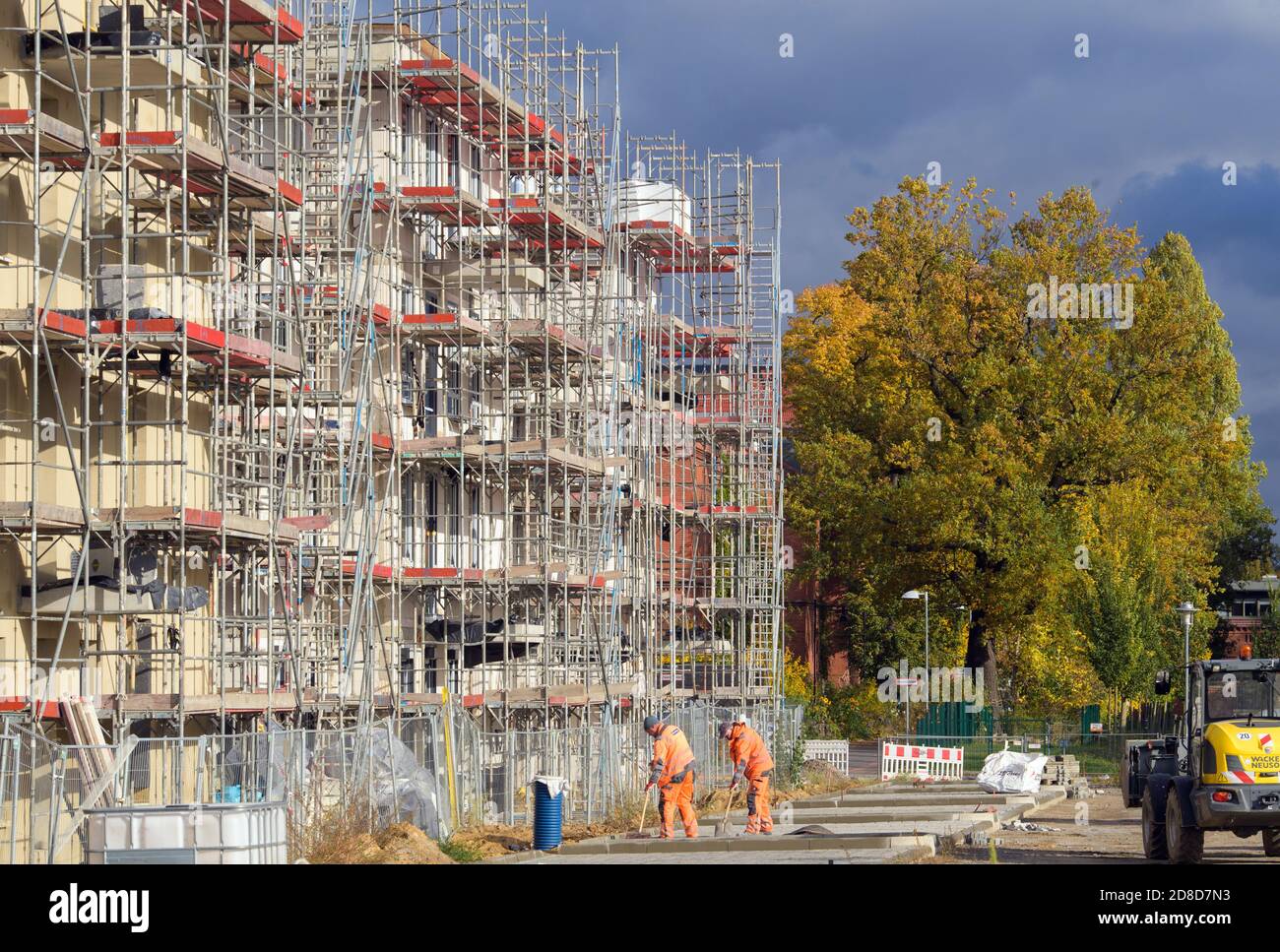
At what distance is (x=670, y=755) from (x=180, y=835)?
30.3 ft

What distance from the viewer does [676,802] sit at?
26.2 m

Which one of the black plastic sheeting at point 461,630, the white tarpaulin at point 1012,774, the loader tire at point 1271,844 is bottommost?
the white tarpaulin at point 1012,774

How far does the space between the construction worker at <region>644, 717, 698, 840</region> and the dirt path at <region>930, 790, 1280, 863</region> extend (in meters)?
3.36

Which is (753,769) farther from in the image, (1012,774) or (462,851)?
(1012,774)

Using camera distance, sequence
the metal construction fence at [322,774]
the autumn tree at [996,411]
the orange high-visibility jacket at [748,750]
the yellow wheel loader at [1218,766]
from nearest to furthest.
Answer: the metal construction fence at [322,774], the yellow wheel loader at [1218,766], the orange high-visibility jacket at [748,750], the autumn tree at [996,411]

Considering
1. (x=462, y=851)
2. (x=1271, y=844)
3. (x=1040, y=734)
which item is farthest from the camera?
(x=1040, y=734)

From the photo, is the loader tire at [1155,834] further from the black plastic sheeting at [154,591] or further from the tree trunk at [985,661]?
the tree trunk at [985,661]

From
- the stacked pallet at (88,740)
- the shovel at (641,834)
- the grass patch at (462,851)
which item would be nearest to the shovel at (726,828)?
the shovel at (641,834)

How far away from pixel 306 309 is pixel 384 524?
192 inches

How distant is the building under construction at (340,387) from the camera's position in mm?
24953

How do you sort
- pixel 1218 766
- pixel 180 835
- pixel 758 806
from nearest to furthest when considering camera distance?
pixel 180 835
pixel 1218 766
pixel 758 806

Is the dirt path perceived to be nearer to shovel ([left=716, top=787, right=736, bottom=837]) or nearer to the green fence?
shovel ([left=716, top=787, right=736, bottom=837])

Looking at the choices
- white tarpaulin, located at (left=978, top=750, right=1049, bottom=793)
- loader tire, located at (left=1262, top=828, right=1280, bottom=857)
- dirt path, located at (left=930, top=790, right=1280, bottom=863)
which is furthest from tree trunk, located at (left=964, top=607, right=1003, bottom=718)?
loader tire, located at (left=1262, top=828, right=1280, bottom=857)

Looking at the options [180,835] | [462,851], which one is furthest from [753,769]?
[180,835]
